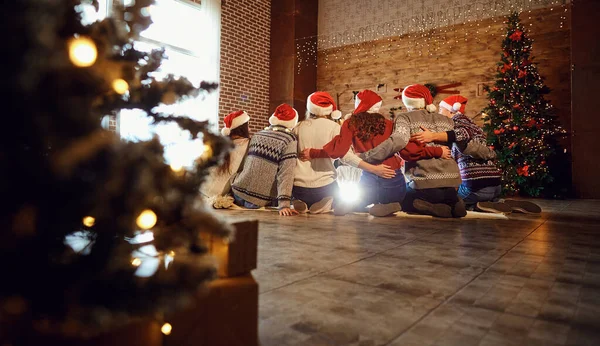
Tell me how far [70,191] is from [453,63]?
771 centimetres

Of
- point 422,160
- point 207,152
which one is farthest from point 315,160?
point 207,152

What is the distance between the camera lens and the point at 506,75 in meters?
6.35

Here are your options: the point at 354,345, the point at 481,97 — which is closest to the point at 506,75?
the point at 481,97

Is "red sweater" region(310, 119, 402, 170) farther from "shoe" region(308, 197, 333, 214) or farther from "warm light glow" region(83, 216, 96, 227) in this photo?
"warm light glow" region(83, 216, 96, 227)

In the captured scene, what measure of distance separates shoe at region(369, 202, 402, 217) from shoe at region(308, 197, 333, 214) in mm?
416

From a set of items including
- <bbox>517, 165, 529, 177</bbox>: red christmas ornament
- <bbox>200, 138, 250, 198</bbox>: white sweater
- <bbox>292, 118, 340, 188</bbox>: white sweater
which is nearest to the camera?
<bbox>292, 118, 340, 188</bbox>: white sweater

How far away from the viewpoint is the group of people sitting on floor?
3.41 metres

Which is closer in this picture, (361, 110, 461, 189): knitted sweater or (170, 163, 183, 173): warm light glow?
(170, 163, 183, 173): warm light glow

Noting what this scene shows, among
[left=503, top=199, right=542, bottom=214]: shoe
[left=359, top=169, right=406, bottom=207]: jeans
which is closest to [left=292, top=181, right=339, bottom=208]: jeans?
[left=359, top=169, right=406, bottom=207]: jeans

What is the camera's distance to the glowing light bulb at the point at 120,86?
0.71 m

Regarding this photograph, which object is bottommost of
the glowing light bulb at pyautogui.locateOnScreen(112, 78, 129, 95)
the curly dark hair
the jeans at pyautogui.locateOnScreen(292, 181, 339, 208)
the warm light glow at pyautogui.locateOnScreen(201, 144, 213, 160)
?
the jeans at pyautogui.locateOnScreen(292, 181, 339, 208)

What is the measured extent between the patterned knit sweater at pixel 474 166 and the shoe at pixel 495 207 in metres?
0.18

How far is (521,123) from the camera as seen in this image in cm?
619

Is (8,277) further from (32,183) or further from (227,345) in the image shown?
(227,345)
